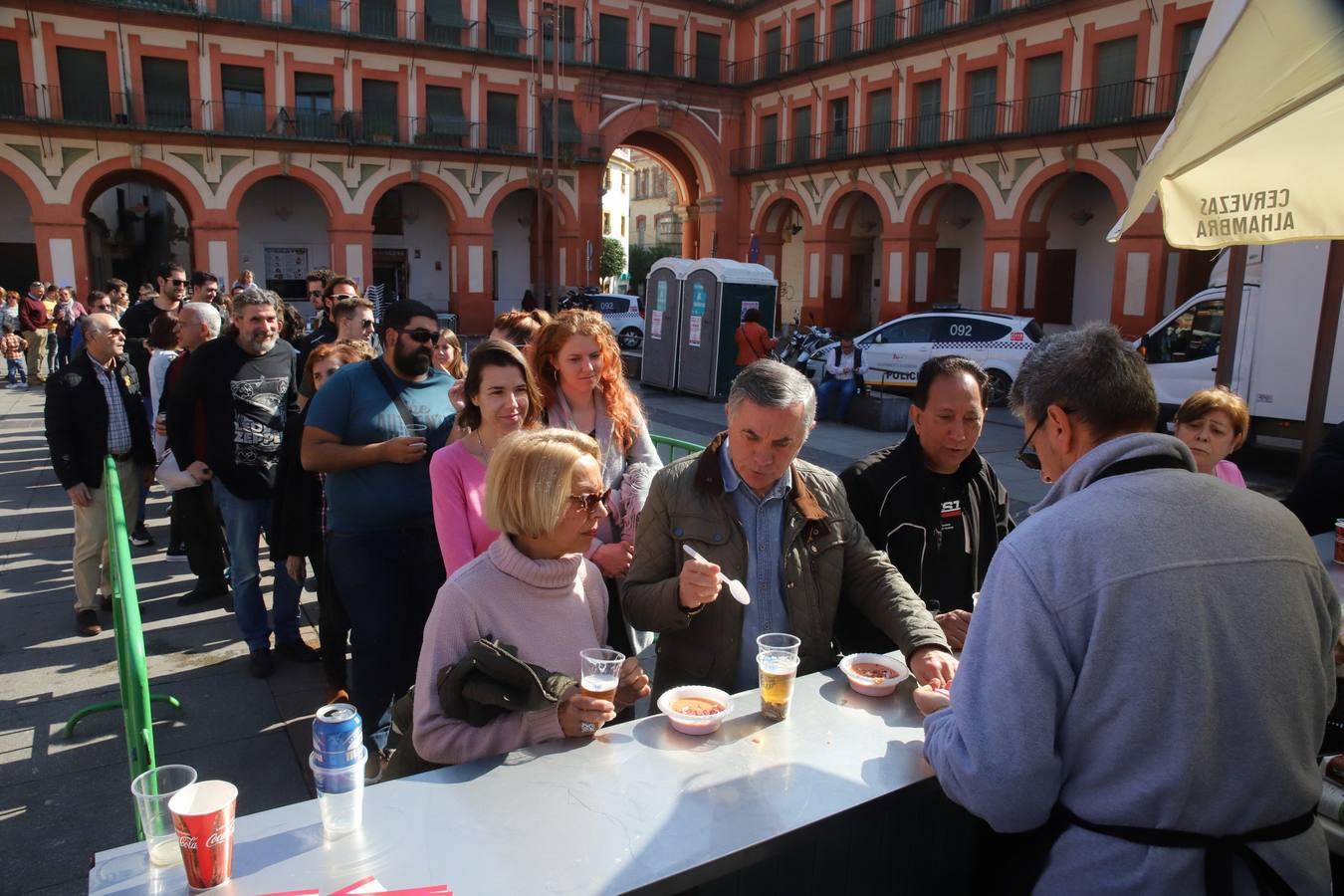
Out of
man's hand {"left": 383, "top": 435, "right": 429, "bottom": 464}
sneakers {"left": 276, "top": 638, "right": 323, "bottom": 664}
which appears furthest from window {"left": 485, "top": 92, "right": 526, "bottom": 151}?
man's hand {"left": 383, "top": 435, "right": 429, "bottom": 464}

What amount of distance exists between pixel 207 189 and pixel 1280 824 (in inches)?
1232

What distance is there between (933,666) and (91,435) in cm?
528

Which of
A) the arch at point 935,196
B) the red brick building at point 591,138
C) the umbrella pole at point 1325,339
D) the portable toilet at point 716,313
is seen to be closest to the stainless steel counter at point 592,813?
the umbrella pole at point 1325,339

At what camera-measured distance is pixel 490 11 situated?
31141 mm

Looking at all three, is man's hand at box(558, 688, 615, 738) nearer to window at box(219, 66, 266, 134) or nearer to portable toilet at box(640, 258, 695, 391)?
portable toilet at box(640, 258, 695, 391)

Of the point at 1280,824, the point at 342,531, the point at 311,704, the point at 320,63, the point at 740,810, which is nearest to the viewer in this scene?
the point at 1280,824

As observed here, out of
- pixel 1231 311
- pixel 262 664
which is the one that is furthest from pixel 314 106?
pixel 1231 311

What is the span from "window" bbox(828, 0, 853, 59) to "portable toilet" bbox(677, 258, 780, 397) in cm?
1674

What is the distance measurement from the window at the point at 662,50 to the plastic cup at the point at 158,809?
1377 inches

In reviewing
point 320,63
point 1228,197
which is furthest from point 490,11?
point 1228,197

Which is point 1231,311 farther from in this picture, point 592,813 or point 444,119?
point 444,119

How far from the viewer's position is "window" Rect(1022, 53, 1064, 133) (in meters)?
24.7

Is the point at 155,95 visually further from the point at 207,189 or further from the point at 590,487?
the point at 590,487

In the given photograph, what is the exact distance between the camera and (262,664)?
5105mm
